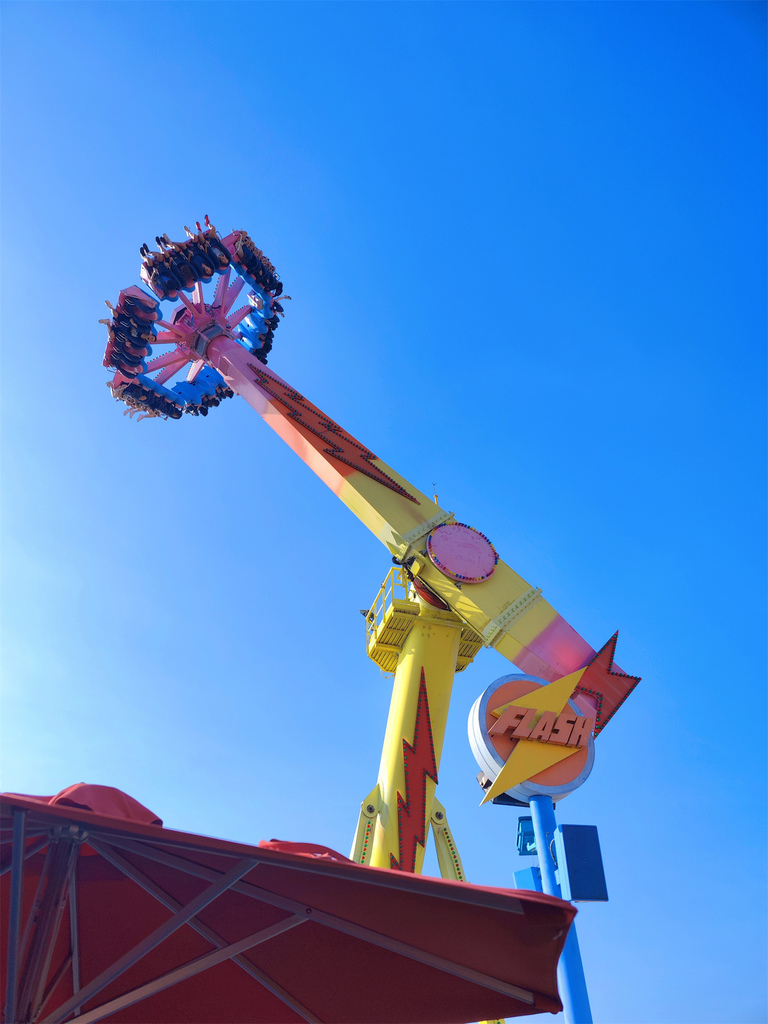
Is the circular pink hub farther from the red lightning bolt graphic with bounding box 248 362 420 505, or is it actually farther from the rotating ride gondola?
the rotating ride gondola

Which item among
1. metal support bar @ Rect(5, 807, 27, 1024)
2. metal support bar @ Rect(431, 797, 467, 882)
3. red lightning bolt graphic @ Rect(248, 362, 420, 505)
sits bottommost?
metal support bar @ Rect(5, 807, 27, 1024)

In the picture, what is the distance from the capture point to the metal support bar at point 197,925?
4.34m

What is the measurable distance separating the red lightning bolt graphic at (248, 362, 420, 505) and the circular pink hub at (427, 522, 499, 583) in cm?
95

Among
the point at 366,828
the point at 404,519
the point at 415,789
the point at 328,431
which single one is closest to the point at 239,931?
the point at 366,828

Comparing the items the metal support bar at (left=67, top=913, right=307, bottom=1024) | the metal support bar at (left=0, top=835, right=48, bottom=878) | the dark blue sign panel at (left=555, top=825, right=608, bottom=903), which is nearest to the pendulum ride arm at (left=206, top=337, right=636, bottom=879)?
the dark blue sign panel at (left=555, top=825, right=608, bottom=903)

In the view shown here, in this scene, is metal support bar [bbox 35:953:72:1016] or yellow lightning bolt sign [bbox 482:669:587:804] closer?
metal support bar [bbox 35:953:72:1016]

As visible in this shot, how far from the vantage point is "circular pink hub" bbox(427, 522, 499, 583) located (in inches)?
423

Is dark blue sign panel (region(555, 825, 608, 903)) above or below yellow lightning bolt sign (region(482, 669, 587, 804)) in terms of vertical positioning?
below

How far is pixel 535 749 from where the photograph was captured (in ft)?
26.5

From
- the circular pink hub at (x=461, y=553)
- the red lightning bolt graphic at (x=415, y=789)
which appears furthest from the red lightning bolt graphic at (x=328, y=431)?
the red lightning bolt graphic at (x=415, y=789)

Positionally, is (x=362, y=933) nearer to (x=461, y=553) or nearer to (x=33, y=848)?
(x=33, y=848)

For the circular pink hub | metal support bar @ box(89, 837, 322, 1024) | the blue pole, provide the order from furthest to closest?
the circular pink hub → the blue pole → metal support bar @ box(89, 837, 322, 1024)

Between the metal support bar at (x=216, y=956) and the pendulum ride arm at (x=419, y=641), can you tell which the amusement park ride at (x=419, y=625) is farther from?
the metal support bar at (x=216, y=956)

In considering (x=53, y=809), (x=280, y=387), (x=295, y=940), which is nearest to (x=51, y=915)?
(x=53, y=809)
